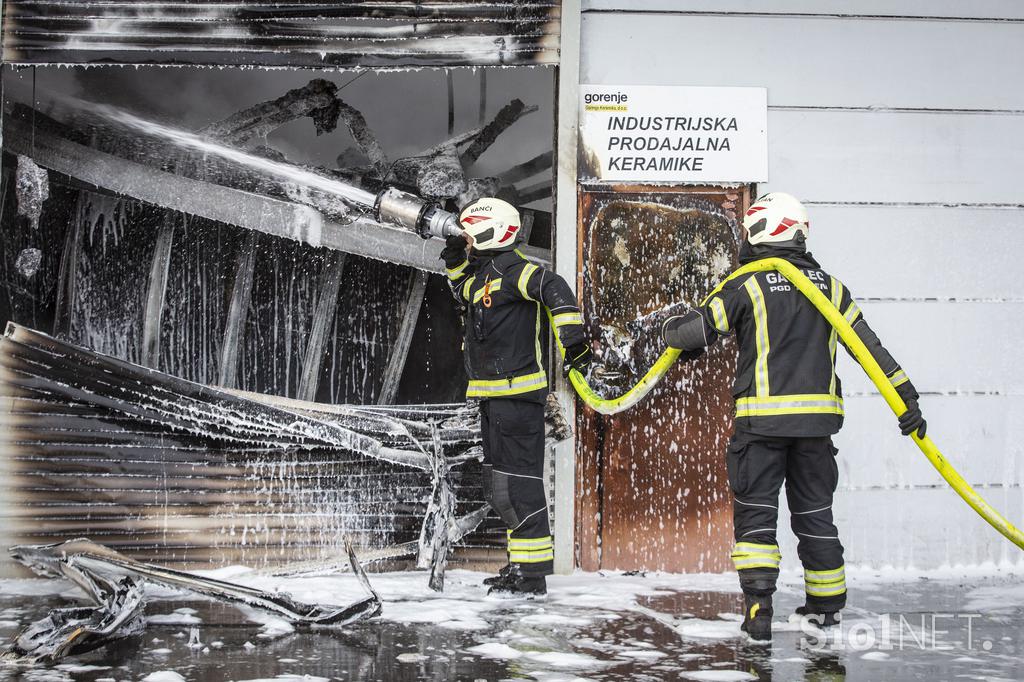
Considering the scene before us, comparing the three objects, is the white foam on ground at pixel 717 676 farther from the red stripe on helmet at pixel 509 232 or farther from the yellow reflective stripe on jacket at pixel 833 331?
the red stripe on helmet at pixel 509 232

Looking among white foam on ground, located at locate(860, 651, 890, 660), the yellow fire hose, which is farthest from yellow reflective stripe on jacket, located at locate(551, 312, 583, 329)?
white foam on ground, located at locate(860, 651, 890, 660)

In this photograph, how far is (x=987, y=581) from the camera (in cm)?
428

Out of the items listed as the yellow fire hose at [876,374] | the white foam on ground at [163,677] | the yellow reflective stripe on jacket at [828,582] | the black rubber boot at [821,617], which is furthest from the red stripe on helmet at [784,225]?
the white foam on ground at [163,677]

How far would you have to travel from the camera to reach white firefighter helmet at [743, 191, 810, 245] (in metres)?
3.45

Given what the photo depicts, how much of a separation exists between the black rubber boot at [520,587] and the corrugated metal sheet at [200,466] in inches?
21.6

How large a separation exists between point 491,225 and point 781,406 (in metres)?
1.47

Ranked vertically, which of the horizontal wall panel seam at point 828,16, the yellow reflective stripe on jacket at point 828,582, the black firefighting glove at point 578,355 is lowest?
the yellow reflective stripe on jacket at point 828,582

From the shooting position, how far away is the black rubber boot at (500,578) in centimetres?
395

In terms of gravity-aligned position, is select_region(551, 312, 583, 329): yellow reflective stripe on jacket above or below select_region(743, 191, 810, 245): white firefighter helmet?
below

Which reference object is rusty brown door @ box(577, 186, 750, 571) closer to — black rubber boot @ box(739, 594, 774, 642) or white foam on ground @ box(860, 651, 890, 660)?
black rubber boot @ box(739, 594, 774, 642)

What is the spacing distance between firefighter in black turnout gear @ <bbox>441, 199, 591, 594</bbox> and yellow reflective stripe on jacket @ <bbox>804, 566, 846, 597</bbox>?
1.08 metres

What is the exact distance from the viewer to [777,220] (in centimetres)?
345

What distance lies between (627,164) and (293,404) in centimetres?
197

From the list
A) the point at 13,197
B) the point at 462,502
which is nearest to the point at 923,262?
the point at 462,502
